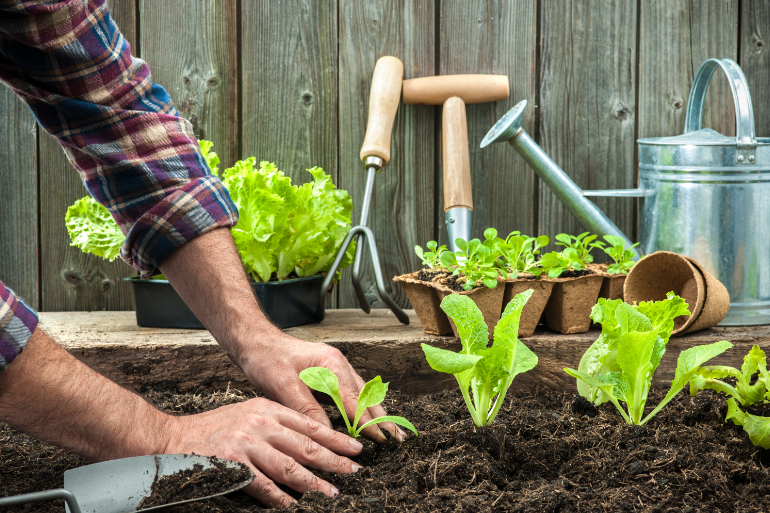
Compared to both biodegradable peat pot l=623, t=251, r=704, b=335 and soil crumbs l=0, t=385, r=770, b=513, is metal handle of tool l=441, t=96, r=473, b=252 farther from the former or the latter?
soil crumbs l=0, t=385, r=770, b=513

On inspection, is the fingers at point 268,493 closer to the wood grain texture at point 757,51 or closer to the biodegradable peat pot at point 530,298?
the biodegradable peat pot at point 530,298

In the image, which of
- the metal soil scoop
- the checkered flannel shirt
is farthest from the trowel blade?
→ the checkered flannel shirt

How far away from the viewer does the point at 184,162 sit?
95 centimetres

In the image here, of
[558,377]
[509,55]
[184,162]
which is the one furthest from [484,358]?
[509,55]

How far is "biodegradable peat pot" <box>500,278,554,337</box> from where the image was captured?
112 centimetres

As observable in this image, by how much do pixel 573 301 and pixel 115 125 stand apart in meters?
0.86

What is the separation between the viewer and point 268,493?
0.63 m

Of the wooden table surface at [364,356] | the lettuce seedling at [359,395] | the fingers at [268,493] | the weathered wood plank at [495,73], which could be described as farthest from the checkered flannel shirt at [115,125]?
the weathered wood plank at [495,73]

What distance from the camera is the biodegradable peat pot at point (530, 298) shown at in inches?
44.3

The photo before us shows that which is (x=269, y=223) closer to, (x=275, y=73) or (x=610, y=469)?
(x=275, y=73)

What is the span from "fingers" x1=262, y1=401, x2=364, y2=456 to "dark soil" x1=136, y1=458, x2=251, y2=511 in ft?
0.25

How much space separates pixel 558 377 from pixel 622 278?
0.26 meters

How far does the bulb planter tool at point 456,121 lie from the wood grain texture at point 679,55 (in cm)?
40

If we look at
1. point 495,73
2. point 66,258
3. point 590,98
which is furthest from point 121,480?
point 590,98
